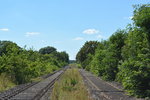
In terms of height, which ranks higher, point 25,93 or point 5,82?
point 5,82

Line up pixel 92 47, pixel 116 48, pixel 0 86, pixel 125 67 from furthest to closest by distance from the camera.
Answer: pixel 92 47
pixel 116 48
pixel 0 86
pixel 125 67

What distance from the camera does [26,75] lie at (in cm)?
2933

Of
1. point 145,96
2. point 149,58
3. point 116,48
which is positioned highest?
point 116,48

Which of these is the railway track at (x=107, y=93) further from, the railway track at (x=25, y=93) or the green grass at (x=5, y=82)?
the green grass at (x=5, y=82)

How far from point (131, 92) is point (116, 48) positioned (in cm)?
1070

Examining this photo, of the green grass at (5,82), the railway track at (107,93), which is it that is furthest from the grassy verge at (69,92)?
the green grass at (5,82)

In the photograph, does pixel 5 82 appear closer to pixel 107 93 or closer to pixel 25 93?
pixel 25 93

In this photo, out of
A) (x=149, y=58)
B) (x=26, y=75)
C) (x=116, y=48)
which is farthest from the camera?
(x=26, y=75)

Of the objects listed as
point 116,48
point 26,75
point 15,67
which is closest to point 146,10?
point 116,48

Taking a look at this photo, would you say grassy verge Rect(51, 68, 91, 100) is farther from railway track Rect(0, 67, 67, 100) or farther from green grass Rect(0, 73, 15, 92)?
green grass Rect(0, 73, 15, 92)

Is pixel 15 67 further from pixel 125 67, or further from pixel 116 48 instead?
pixel 125 67

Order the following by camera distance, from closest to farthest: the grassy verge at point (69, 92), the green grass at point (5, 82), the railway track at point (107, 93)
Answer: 1. the grassy verge at point (69, 92)
2. the railway track at point (107, 93)
3. the green grass at point (5, 82)

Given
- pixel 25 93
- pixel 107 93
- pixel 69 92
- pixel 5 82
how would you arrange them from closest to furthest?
pixel 69 92, pixel 107 93, pixel 25 93, pixel 5 82

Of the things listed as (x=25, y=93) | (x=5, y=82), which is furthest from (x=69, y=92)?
(x=5, y=82)
